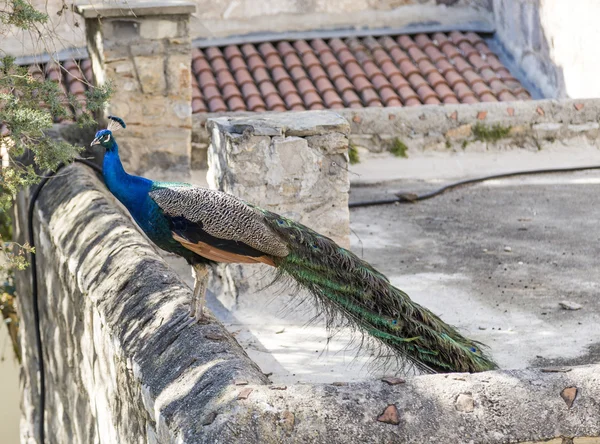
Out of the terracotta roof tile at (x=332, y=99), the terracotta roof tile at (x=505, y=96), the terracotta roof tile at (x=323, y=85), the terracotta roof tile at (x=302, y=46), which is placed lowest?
the terracotta roof tile at (x=505, y=96)

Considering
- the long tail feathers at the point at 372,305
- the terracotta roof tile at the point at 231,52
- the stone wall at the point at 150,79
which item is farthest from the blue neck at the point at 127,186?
the terracotta roof tile at the point at 231,52

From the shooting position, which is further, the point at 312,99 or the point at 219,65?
the point at 219,65

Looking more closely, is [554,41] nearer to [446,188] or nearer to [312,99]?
[312,99]

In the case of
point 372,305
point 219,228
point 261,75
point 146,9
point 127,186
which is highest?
point 146,9

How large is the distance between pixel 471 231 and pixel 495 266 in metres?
0.83

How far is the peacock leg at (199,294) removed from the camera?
3.83m

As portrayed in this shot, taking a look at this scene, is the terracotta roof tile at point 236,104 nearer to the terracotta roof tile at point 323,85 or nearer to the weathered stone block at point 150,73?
the terracotta roof tile at point 323,85

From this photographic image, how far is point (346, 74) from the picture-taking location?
11297 mm

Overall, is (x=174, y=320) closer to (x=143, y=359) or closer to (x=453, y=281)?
(x=143, y=359)

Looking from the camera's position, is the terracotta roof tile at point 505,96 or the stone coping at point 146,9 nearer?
the stone coping at point 146,9

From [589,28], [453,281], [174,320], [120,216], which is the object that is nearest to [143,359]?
[174,320]

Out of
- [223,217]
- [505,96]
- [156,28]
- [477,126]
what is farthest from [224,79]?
[223,217]

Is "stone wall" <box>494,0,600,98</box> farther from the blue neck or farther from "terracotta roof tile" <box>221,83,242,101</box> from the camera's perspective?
the blue neck

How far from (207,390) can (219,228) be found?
1.17 metres
